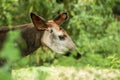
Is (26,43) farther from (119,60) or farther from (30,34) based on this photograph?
Answer: (119,60)

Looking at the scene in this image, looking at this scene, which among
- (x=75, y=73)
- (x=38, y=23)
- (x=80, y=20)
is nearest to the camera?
(x=38, y=23)

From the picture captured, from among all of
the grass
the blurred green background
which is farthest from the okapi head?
the blurred green background

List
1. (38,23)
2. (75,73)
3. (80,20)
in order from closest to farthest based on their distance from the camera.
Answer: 1. (38,23)
2. (75,73)
3. (80,20)

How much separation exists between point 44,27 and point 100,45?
491cm

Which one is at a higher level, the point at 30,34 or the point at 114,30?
the point at 30,34

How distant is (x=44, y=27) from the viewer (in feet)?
15.4

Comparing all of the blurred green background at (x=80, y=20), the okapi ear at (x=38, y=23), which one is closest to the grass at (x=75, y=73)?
the okapi ear at (x=38, y=23)

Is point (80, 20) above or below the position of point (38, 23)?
below

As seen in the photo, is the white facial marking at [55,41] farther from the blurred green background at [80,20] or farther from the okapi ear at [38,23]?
the blurred green background at [80,20]

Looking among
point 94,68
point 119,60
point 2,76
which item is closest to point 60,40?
point 94,68

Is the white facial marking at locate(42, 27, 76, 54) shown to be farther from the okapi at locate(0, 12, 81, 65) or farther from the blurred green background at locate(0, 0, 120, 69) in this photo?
the blurred green background at locate(0, 0, 120, 69)

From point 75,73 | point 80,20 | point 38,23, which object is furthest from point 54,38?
point 80,20

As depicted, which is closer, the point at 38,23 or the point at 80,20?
the point at 38,23

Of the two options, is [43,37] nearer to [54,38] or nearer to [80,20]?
[54,38]
